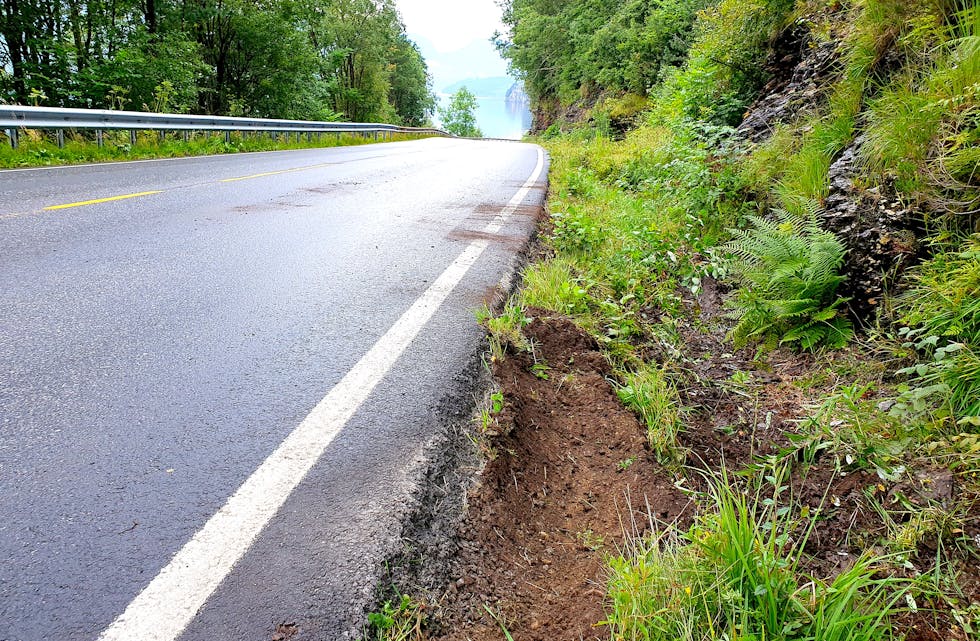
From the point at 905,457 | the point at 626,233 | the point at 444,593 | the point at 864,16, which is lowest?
the point at 444,593

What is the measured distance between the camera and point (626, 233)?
5699 mm

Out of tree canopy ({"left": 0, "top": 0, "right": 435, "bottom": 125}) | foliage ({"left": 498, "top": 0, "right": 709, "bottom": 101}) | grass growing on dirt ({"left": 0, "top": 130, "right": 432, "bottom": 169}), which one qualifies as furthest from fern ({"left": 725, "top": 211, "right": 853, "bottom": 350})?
tree canopy ({"left": 0, "top": 0, "right": 435, "bottom": 125})

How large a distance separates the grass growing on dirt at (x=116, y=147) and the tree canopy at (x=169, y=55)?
1.11m

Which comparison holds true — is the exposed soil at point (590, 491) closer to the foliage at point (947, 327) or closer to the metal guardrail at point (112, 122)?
the foliage at point (947, 327)

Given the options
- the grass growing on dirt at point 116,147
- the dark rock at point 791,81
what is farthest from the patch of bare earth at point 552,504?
the grass growing on dirt at point 116,147

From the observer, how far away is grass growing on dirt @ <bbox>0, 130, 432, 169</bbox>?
373 inches

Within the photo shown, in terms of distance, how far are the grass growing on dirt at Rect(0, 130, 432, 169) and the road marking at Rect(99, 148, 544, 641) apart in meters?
9.67

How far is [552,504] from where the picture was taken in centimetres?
233

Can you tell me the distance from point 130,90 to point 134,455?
765 inches

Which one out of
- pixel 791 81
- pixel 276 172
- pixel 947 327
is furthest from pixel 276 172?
pixel 947 327

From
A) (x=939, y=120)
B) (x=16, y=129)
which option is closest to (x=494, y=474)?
(x=939, y=120)

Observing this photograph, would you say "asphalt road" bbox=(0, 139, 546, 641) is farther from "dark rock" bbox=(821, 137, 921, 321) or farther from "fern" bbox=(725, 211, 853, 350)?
"dark rock" bbox=(821, 137, 921, 321)

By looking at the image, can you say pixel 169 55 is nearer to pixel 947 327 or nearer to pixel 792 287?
pixel 792 287

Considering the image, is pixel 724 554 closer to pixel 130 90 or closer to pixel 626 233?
pixel 626 233
